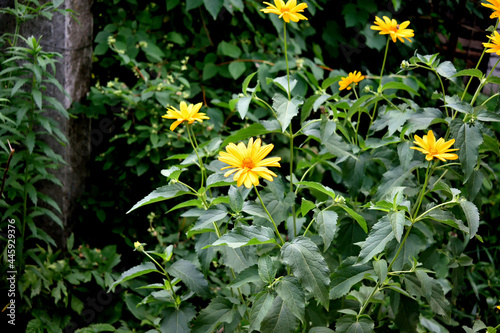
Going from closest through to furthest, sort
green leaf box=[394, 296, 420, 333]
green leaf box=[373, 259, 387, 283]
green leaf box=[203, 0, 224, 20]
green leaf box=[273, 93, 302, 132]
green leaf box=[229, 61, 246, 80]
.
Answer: green leaf box=[373, 259, 387, 283]
green leaf box=[273, 93, 302, 132]
green leaf box=[394, 296, 420, 333]
green leaf box=[203, 0, 224, 20]
green leaf box=[229, 61, 246, 80]

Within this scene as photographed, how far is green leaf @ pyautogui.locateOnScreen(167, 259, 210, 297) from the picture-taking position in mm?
1140

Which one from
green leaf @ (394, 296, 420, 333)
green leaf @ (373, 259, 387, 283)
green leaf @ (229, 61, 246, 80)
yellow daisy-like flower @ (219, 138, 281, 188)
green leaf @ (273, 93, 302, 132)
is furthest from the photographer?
green leaf @ (229, 61, 246, 80)

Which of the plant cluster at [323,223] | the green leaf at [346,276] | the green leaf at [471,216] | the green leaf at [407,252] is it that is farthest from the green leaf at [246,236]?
the green leaf at [471,216]

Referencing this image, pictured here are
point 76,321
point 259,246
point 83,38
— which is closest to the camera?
point 259,246

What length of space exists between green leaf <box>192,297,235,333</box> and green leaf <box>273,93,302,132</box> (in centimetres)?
49

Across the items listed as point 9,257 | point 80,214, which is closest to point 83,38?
point 80,214

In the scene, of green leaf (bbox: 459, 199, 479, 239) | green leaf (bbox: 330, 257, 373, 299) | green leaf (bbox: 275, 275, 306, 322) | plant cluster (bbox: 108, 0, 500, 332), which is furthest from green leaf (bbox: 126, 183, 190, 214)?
green leaf (bbox: 459, 199, 479, 239)

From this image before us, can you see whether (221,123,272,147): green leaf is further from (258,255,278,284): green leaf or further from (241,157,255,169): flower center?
(258,255,278,284): green leaf

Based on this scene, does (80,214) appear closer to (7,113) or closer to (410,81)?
(7,113)

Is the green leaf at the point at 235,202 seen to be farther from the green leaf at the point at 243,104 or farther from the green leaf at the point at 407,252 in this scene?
the green leaf at the point at 407,252

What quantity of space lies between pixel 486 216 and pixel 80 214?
241cm

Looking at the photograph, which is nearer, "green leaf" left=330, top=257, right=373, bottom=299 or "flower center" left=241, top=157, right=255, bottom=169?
"flower center" left=241, top=157, right=255, bottom=169

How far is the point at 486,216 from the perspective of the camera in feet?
9.31

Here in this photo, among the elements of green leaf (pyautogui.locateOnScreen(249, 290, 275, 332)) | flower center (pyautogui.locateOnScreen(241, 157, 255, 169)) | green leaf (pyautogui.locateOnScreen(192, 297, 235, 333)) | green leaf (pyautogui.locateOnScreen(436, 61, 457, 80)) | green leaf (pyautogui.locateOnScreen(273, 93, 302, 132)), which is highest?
green leaf (pyautogui.locateOnScreen(273, 93, 302, 132))
